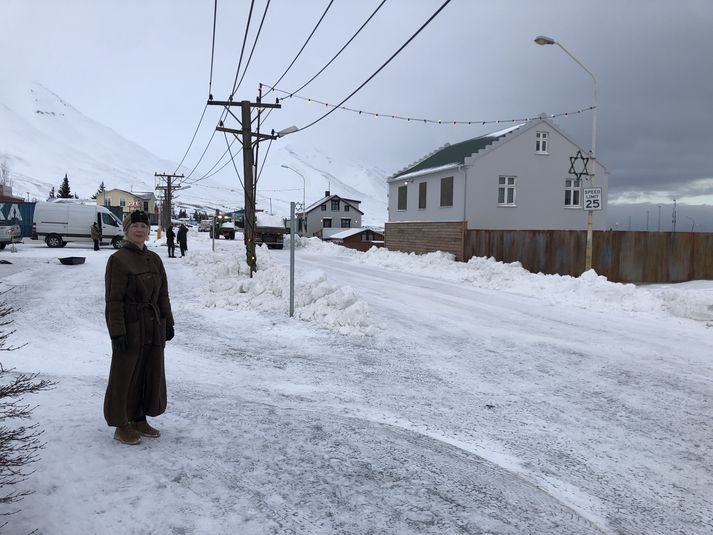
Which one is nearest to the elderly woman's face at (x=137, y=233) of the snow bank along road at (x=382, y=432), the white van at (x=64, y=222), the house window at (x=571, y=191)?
the snow bank along road at (x=382, y=432)

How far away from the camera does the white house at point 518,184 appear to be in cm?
2616

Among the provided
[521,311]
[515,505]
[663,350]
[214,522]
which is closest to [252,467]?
[214,522]

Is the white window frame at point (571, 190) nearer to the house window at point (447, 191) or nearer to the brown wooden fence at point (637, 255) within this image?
the house window at point (447, 191)

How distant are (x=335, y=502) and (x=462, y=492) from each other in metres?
0.98

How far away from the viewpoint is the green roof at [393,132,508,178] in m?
28.0

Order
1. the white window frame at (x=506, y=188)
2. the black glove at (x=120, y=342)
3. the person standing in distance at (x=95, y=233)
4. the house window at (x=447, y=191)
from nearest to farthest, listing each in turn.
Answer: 1. the black glove at (x=120, y=342)
2. the white window frame at (x=506, y=188)
3. the house window at (x=447, y=191)
4. the person standing in distance at (x=95, y=233)

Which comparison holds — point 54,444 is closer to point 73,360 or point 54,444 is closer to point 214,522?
point 214,522

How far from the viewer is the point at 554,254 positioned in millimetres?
20062

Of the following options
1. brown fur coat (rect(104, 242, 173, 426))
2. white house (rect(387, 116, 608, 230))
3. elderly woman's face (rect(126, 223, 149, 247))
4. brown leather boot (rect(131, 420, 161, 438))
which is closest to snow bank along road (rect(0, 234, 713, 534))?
brown leather boot (rect(131, 420, 161, 438))

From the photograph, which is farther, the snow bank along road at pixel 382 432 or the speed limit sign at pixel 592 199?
the speed limit sign at pixel 592 199

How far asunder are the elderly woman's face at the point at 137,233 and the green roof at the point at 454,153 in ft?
78.4

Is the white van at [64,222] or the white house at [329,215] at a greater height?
the white house at [329,215]

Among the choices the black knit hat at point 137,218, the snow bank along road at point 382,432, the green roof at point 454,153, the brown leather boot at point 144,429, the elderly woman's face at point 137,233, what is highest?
the green roof at point 454,153

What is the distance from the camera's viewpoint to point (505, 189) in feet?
87.9
